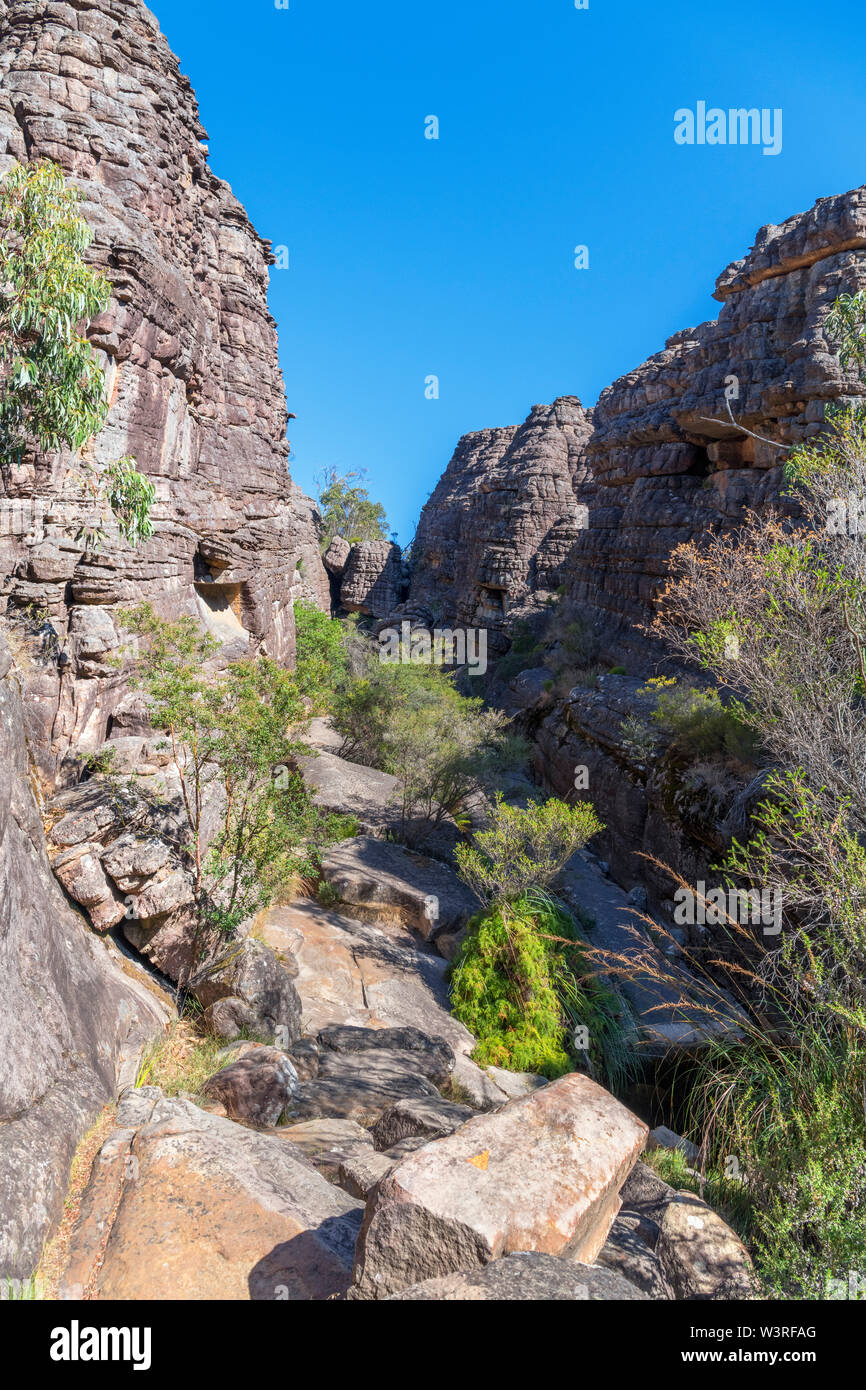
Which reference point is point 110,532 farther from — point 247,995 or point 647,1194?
point 647,1194

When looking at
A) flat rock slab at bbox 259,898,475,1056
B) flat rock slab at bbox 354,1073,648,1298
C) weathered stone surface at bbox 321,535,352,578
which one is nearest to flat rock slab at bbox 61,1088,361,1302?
flat rock slab at bbox 354,1073,648,1298

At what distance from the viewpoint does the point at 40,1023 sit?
505 cm

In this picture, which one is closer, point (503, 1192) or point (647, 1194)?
point (503, 1192)

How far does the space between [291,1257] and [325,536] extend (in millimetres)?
53731

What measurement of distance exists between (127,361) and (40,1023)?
38.5ft

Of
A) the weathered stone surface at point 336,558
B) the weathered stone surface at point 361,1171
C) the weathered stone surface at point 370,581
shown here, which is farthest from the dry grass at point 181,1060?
the weathered stone surface at point 336,558

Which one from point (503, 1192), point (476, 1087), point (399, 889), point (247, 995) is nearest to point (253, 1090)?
point (247, 995)

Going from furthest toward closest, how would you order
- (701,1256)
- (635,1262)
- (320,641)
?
(320,641) → (701,1256) → (635,1262)

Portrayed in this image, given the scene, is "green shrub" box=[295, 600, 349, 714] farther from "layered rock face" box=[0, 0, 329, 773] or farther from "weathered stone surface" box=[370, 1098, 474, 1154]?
"weathered stone surface" box=[370, 1098, 474, 1154]

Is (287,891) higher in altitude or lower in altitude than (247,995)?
lower

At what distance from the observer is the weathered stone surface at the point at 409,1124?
6.25 m

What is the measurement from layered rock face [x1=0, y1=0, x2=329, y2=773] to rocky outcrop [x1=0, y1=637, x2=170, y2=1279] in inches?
143

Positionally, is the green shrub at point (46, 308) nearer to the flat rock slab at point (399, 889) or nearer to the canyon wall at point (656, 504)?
the flat rock slab at point (399, 889)

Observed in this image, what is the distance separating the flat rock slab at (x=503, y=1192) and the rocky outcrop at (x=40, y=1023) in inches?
80.2
